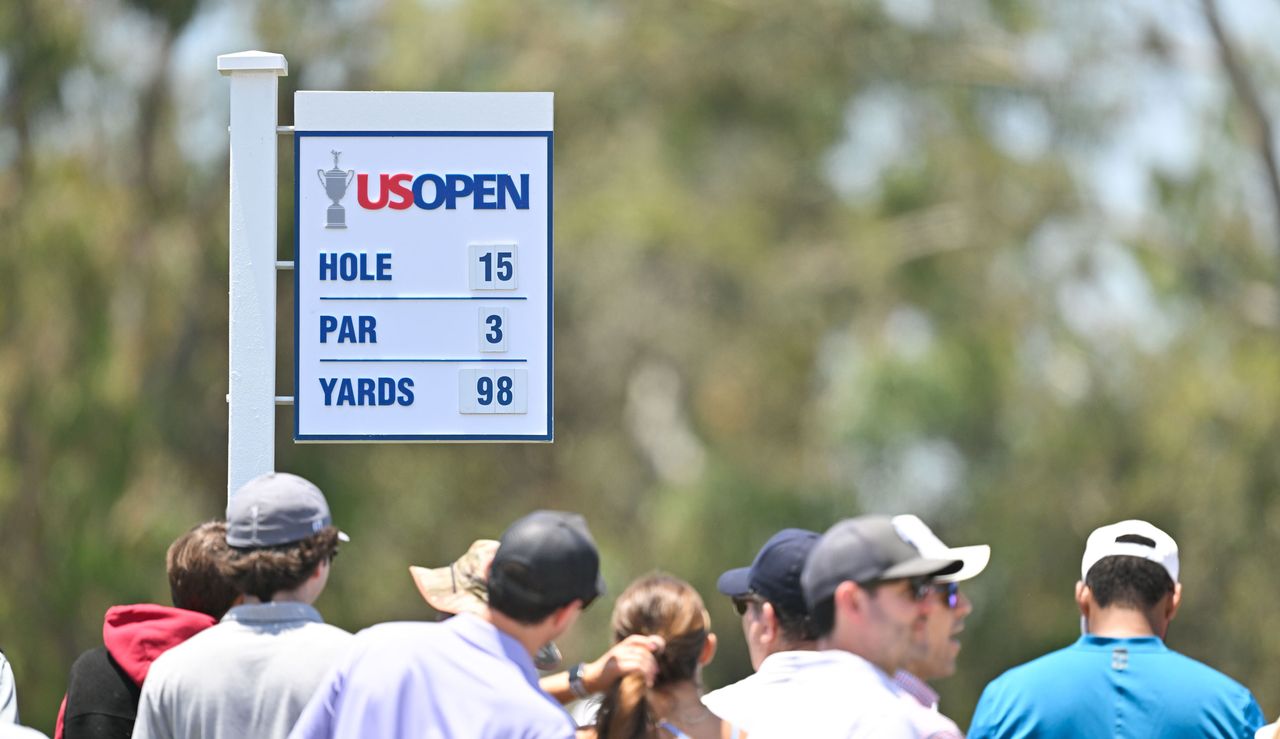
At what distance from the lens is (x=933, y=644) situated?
3.68 metres

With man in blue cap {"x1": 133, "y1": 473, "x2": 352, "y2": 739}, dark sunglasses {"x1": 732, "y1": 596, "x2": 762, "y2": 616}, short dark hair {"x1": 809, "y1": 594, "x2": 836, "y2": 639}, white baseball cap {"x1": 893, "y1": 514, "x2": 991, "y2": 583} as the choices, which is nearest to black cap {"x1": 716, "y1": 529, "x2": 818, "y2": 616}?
dark sunglasses {"x1": 732, "y1": 596, "x2": 762, "y2": 616}

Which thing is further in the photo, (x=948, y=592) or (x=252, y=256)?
(x=252, y=256)

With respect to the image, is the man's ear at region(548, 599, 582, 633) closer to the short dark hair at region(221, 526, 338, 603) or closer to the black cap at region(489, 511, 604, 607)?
the black cap at region(489, 511, 604, 607)

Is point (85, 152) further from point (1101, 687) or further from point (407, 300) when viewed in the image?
point (1101, 687)

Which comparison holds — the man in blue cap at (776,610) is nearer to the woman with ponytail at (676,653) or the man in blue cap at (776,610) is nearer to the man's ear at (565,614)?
the woman with ponytail at (676,653)

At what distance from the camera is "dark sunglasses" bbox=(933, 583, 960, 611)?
3.67 meters

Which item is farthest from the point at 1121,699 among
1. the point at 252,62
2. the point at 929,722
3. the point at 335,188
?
the point at 252,62

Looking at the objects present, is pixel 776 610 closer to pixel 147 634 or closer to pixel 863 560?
pixel 863 560

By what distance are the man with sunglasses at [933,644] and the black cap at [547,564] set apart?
1.86ft

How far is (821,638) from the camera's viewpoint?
366 centimetres

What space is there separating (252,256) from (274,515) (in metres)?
2.21

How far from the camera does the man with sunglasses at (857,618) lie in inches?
140

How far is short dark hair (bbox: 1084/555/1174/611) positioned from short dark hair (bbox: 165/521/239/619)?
200 cm

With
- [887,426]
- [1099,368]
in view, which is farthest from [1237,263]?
[887,426]
